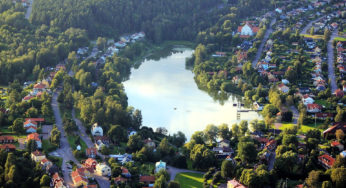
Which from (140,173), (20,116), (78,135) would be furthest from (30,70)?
(140,173)

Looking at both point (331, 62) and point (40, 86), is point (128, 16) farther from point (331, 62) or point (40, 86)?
point (40, 86)

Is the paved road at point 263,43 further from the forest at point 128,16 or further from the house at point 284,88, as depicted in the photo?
the forest at point 128,16

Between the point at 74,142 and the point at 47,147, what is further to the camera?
the point at 74,142

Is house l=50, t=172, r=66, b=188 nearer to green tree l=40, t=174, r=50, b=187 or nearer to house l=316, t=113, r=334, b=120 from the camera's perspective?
green tree l=40, t=174, r=50, b=187

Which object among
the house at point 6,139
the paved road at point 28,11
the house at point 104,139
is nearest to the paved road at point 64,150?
the house at point 104,139

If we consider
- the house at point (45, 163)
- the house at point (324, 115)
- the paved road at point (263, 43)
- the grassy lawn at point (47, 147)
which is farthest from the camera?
the paved road at point (263, 43)

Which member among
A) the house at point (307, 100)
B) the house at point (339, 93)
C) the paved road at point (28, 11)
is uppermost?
the paved road at point (28, 11)

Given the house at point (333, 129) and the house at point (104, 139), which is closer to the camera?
the house at point (104, 139)

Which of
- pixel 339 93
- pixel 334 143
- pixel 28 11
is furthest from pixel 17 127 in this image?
pixel 28 11

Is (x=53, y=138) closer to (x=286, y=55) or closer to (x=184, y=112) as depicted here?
(x=184, y=112)
